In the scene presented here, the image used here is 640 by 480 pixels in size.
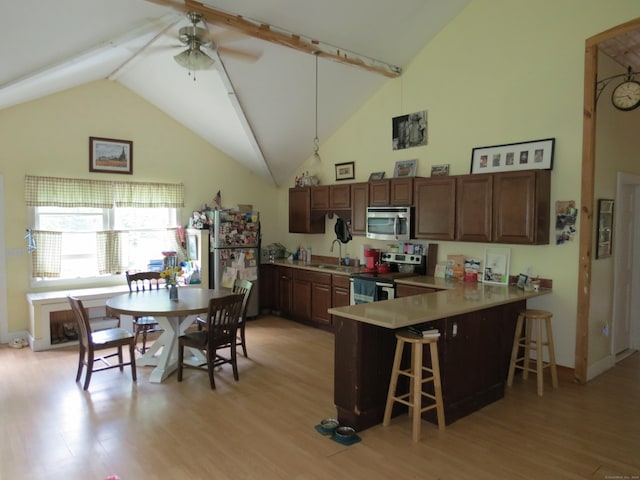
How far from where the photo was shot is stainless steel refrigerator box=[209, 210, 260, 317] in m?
6.21

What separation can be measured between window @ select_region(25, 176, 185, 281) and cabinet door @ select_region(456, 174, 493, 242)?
4.08 metres

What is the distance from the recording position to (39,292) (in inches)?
214

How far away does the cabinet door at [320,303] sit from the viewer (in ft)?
19.5

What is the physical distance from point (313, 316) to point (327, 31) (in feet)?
12.1

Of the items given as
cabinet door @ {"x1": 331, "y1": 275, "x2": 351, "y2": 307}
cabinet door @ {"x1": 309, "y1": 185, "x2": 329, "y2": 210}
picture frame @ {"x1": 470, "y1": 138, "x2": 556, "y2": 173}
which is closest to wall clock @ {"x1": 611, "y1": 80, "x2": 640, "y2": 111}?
picture frame @ {"x1": 470, "y1": 138, "x2": 556, "y2": 173}

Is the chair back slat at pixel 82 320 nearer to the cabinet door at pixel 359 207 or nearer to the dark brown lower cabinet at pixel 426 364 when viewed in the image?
the dark brown lower cabinet at pixel 426 364

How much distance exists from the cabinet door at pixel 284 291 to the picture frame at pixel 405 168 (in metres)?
2.23

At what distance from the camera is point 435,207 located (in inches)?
191

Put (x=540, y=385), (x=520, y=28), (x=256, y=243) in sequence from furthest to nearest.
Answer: (x=256, y=243) → (x=520, y=28) → (x=540, y=385)

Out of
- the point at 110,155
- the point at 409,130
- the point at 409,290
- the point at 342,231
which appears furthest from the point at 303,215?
the point at 110,155

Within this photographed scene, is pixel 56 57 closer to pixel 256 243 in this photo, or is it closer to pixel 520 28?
pixel 256 243

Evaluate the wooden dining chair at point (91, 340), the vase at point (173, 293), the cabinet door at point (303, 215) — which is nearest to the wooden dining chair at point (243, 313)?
the vase at point (173, 293)

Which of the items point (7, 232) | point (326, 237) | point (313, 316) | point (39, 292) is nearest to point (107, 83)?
point (7, 232)

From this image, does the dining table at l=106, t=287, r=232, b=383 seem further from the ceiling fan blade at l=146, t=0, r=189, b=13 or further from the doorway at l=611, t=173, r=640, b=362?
the doorway at l=611, t=173, r=640, b=362
